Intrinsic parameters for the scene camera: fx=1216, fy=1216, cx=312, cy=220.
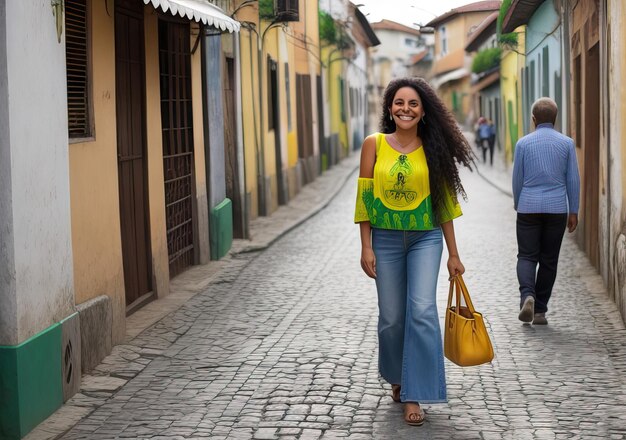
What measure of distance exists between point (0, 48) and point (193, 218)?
287 inches

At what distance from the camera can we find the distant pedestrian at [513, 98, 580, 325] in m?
9.20

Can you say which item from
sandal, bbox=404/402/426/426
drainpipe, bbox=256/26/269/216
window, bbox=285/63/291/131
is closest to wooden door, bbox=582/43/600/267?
sandal, bbox=404/402/426/426

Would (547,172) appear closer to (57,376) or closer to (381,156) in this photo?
(381,156)

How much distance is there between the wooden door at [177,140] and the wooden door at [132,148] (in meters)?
1.35

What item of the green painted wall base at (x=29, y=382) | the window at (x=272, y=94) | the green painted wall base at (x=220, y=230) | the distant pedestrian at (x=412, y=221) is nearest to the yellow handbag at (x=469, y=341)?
the distant pedestrian at (x=412, y=221)

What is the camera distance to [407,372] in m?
6.48

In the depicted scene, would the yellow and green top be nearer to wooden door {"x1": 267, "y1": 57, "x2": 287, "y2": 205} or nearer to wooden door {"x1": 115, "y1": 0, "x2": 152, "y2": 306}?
wooden door {"x1": 115, "y1": 0, "x2": 152, "y2": 306}

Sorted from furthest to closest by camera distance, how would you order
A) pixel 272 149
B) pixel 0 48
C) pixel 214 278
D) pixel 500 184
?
pixel 500 184 < pixel 272 149 < pixel 214 278 < pixel 0 48

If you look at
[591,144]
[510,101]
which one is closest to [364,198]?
[591,144]

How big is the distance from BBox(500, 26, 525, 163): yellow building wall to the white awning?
59.7 ft

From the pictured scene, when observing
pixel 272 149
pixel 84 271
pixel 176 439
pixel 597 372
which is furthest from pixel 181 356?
pixel 272 149

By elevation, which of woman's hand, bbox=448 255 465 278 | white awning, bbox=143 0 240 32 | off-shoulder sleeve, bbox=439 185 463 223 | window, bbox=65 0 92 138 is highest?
white awning, bbox=143 0 240 32

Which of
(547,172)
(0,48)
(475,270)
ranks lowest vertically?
(475,270)

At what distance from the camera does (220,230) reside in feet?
46.9
